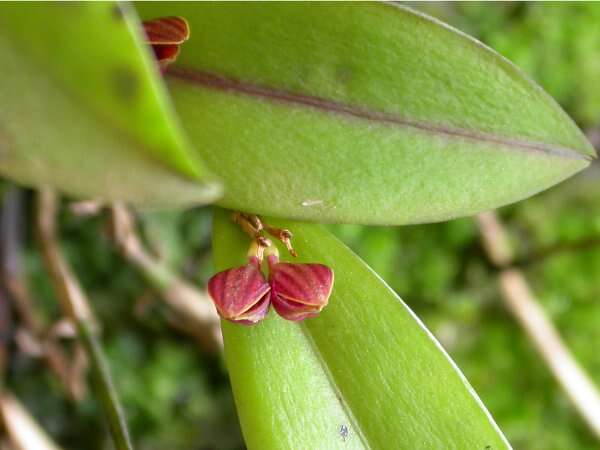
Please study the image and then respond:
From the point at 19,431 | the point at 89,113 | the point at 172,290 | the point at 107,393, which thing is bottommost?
the point at 19,431

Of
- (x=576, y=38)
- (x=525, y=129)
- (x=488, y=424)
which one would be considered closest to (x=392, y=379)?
(x=488, y=424)

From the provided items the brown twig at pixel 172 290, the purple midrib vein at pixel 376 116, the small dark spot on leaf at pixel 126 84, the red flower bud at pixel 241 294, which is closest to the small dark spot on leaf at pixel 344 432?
the red flower bud at pixel 241 294

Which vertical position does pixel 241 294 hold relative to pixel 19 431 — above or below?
above

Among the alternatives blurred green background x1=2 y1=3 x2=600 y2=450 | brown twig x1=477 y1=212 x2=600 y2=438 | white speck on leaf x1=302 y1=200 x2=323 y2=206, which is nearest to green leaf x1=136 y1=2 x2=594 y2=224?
white speck on leaf x1=302 y1=200 x2=323 y2=206

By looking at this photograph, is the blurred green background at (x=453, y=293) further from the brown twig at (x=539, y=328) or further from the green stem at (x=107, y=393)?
the green stem at (x=107, y=393)

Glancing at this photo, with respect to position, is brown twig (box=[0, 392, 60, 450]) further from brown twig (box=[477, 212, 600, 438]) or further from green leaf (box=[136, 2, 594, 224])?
brown twig (box=[477, 212, 600, 438])

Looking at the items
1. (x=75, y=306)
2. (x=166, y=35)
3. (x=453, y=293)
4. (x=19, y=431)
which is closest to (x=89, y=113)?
(x=166, y=35)

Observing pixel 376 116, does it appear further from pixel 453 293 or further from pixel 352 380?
pixel 453 293
